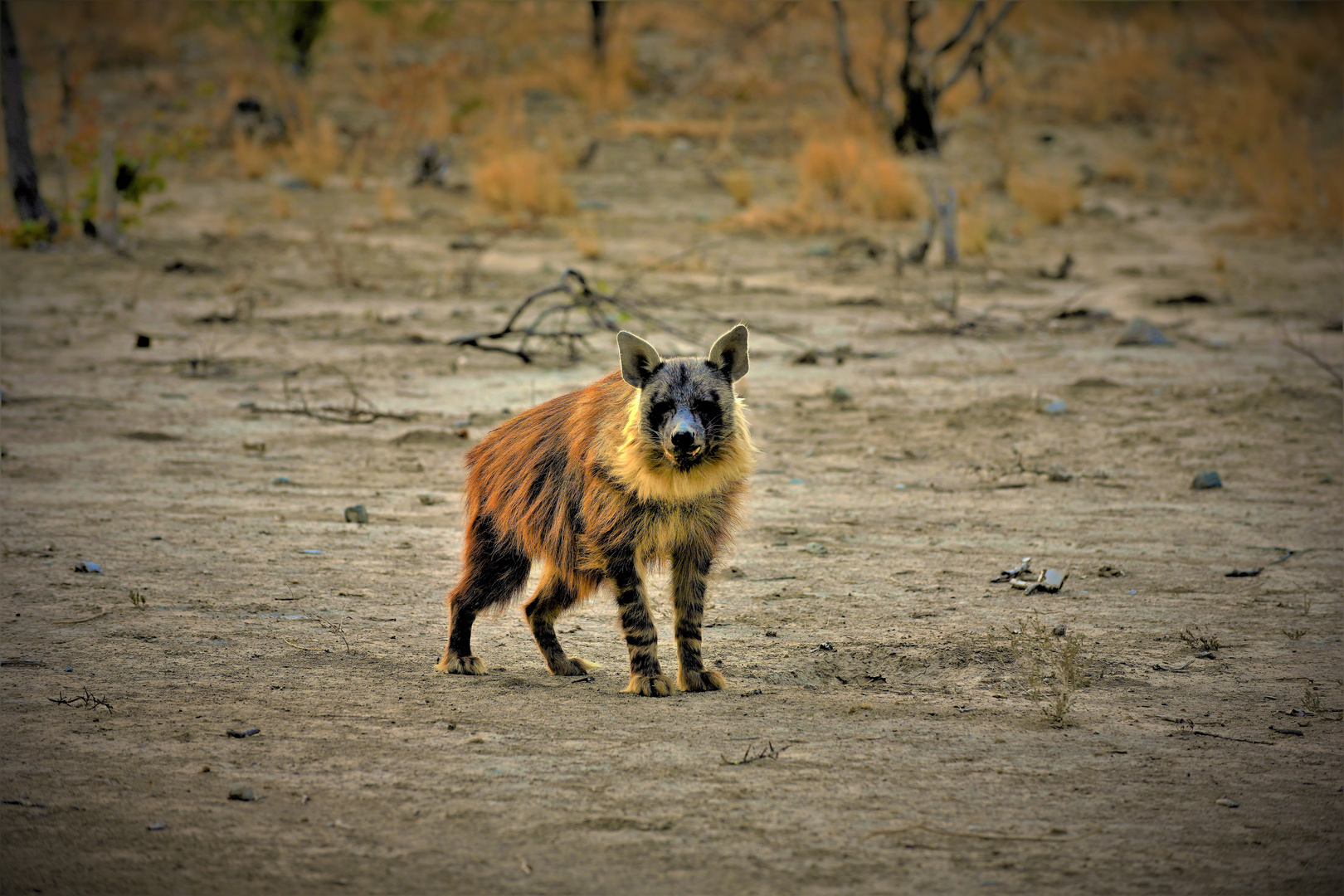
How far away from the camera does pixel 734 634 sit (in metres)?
5.31

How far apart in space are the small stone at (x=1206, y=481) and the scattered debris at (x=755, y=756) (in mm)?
4337

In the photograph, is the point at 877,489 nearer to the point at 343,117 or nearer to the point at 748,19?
the point at 343,117

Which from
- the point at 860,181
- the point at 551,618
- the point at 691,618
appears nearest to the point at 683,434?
the point at 691,618

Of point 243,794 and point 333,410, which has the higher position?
point 333,410

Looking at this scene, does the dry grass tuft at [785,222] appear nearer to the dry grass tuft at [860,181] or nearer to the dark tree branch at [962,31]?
the dry grass tuft at [860,181]

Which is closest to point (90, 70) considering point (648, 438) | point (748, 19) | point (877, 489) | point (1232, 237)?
point (748, 19)

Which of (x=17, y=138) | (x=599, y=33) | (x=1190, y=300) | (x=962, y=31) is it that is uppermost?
(x=599, y=33)

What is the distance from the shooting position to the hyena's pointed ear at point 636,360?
14.3 ft

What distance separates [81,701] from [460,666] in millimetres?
1321

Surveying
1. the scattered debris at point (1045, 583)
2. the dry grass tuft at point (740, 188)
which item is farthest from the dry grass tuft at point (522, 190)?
the scattered debris at point (1045, 583)

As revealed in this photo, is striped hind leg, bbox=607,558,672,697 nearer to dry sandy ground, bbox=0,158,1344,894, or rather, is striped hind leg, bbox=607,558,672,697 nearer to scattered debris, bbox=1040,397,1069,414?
dry sandy ground, bbox=0,158,1344,894

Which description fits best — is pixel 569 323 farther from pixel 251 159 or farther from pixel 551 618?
pixel 251 159

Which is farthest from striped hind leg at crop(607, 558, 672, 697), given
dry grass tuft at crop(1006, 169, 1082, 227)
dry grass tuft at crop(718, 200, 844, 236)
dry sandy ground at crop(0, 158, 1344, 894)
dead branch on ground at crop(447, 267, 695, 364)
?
dry grass tuft at crop(1006, 169, 1082, 227)

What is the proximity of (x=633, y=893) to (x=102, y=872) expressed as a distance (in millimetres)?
1333
